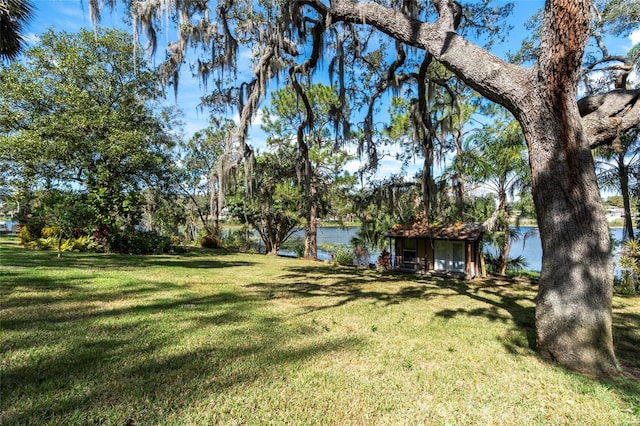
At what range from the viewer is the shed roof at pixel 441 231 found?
11744 mm

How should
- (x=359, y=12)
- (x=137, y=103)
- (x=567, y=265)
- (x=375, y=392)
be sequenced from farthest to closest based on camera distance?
(x=137, y=103) < (x=359, y=12) < (x=567, y=265) < (x=375, y=392)

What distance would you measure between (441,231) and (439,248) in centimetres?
80

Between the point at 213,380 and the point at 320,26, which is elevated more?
the point at 320,26

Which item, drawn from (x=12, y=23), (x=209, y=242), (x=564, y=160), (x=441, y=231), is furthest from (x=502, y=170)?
(x=209, y=242)

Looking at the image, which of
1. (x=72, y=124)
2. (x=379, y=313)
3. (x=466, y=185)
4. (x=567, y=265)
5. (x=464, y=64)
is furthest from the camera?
(x=466, y=185)

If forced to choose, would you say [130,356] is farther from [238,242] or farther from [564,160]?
[238,242]

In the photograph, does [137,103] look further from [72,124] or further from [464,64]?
[464,64]

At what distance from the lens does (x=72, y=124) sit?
11672 millimetres

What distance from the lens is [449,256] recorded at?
12.7 metres

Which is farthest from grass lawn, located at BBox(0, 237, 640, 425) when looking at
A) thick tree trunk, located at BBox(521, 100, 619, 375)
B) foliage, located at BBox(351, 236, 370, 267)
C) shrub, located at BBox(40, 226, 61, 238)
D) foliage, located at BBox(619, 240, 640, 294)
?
foliage, located at BBox(351, 236, 370, 267)

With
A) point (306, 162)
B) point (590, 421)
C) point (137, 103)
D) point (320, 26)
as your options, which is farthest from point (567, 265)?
point (137, 103)

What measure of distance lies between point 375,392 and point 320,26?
5.63 m

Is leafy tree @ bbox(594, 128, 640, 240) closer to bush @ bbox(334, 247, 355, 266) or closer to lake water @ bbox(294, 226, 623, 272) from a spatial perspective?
lake water @ bbox(294, 226, 623, 272)

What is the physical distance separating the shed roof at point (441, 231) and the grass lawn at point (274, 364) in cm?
634
